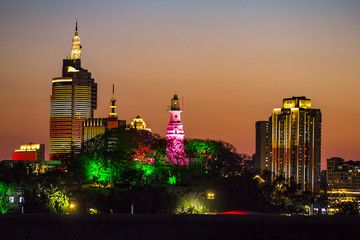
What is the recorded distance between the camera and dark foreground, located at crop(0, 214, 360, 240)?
3984 cm

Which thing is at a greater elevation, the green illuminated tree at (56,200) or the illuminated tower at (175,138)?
the illuminated tower at (175,138)

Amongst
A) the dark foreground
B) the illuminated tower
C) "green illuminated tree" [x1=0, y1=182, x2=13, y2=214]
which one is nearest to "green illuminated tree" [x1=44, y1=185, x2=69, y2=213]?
"green illuminated tree" [x1=0, y1=182, x2=13, y2=214]

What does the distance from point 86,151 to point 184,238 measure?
74738 millimetres

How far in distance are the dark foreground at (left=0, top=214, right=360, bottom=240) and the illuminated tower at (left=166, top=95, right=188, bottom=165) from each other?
6800 cm

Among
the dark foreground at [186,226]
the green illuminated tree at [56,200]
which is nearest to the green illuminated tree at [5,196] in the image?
the green illuminated tree at [56,200]

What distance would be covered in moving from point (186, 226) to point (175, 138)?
253 ft

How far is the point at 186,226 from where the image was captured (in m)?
40.3

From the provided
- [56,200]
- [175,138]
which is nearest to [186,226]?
[56,200]

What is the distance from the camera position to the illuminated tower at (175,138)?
110 metres

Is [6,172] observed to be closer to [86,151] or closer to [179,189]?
[86,151]

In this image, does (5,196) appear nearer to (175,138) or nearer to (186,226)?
(175,138)

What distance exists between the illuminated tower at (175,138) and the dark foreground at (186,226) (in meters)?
68.0

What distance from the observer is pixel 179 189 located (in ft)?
320

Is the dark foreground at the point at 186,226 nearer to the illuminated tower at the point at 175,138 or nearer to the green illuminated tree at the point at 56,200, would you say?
the green illuminated tree at the point at 56,200
